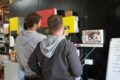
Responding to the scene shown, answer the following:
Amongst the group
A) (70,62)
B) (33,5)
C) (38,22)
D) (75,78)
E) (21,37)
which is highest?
(33,5)

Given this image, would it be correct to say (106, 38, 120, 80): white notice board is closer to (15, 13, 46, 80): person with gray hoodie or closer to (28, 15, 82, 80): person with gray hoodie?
(28, 15, 82, 80): person with gray hoodie

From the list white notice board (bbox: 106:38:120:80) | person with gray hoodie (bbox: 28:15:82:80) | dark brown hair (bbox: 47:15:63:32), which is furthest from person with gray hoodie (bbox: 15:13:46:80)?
white notice board (bbox: 106:38:120:80)

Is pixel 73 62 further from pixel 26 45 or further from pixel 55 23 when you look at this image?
pixel 26 45

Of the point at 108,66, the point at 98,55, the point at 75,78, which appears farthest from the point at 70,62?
the point at 98,55

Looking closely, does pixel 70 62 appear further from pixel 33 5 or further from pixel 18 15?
pixel 18 15

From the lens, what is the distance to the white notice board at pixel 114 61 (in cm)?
276

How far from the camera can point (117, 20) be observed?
292 centimetres

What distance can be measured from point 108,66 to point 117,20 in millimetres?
636

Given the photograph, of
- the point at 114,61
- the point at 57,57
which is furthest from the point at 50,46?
the point at 114,61

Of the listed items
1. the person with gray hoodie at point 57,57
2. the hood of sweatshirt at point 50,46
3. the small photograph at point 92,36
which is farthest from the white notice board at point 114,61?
the hood of sweatshirt at point 50,46

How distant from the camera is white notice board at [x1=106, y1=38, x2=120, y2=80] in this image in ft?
9.05

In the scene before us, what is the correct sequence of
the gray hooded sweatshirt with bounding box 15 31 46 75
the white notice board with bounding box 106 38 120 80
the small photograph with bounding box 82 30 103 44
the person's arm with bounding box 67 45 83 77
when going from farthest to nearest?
the small photograph with bounding box 82 30 103 44, the gray hooded sweatshirt with bounding box 15 31 46 75, the white notice board with bounding box 106 38 120 80, the person's arm with bounding box 67 45 83 77

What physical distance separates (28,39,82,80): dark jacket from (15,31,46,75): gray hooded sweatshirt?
0.51m

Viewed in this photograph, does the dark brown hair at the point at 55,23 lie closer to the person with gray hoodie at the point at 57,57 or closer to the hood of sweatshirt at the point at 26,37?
the person with gray hoodie at the point at 57,57
